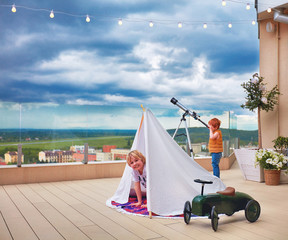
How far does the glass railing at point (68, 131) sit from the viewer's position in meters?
5.16

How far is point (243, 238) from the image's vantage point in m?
2.62

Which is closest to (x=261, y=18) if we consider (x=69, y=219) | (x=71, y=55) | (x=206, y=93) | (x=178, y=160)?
(x=178, y=160)

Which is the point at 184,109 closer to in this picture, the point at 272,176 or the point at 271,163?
the point at 271,163

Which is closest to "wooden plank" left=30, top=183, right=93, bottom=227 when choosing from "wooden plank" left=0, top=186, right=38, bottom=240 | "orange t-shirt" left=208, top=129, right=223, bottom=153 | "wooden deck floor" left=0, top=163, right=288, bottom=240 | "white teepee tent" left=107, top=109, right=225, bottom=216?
"wooden deck floor" left=0, top=163, right=288, bottom=240

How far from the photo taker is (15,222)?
3.01 m

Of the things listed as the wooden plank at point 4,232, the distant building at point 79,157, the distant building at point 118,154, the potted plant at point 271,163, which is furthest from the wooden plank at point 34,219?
the potted plant at point 271,163

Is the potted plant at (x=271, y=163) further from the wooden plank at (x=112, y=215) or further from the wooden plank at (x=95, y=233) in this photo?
the wooden plank at (x=95, y=233)

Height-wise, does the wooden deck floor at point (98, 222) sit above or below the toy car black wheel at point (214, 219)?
below

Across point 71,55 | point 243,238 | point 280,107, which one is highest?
point 71,55

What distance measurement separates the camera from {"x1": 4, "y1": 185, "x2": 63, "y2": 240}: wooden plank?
2.67 metres

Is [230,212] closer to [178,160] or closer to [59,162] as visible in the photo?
[178,160]

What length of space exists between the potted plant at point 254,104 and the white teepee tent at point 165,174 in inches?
71.2

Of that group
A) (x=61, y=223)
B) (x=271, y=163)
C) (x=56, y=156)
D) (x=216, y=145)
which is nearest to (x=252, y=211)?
(x=61, y=223)

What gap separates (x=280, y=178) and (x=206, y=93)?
16.2 meters
